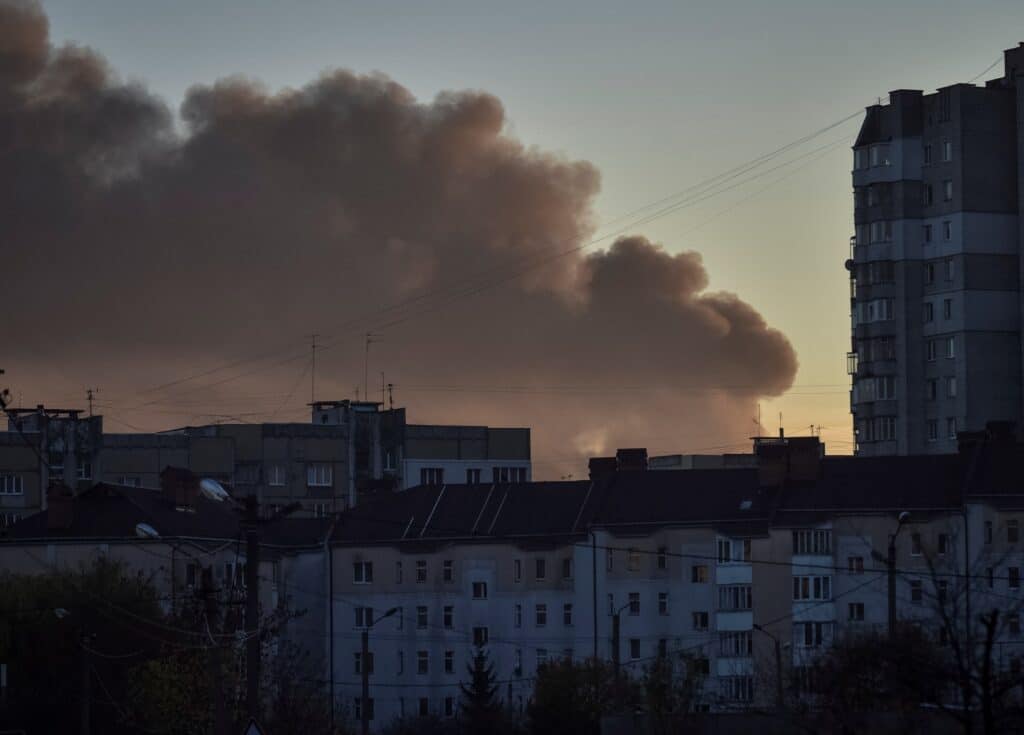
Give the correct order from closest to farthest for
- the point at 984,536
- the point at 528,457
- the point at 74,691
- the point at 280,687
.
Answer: the point at 280,687 < the point at 74,691 < the point at 984,536 < the point at 528,457

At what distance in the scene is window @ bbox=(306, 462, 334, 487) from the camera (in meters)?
187

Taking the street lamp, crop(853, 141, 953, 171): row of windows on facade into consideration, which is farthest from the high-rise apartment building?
the street lamp

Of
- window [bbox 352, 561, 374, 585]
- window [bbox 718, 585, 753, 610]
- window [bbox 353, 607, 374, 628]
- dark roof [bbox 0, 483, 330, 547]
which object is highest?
dark roof [bbox 0, 483, 330, 547]

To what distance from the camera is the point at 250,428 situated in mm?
186625

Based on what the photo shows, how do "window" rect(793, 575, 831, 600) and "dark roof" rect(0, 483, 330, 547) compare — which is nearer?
"window" rect(793, 575, 831, 600)

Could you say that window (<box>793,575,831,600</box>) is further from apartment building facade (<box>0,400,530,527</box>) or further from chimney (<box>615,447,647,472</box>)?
apartment building facade (<box>0,400,530,527</box>)

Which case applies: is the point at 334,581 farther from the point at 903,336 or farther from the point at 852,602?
the point at 903,336

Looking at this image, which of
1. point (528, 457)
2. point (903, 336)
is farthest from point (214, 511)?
point (528, 457)

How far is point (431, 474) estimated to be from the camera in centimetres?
18950

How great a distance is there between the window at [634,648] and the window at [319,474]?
7007 cm

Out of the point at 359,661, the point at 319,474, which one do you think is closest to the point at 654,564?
the point at 359,661

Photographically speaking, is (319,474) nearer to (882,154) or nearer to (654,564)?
(882,154)

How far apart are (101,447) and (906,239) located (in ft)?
208

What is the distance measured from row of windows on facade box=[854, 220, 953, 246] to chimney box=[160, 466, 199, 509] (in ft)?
182
